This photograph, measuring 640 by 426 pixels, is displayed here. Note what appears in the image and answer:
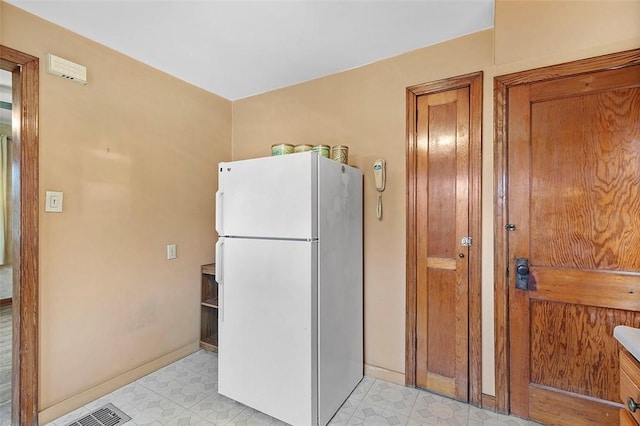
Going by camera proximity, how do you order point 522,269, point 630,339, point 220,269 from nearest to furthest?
point 630,339 → point 522,269 → point 220,269

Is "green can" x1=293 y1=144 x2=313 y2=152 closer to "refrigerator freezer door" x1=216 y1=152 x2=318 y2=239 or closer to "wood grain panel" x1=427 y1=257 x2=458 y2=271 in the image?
"refrigerator freezer door" x1=216 y1=152 x2=318 y2=239

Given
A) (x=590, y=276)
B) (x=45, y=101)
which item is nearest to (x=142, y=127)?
(x=45, y=101)

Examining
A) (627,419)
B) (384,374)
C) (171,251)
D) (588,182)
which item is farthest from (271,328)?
(588,182)

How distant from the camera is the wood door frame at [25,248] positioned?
1.70 metres

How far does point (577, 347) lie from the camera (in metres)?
1.67

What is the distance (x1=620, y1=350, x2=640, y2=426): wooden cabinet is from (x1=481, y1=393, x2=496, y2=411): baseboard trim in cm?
103

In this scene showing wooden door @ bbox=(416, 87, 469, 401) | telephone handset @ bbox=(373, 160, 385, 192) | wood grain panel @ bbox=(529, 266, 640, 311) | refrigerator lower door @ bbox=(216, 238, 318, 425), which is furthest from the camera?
telephone handset @ bbox=(373, 160, 385, 192)

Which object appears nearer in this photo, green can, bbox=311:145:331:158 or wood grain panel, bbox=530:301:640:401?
wood grain panel, bbox=530:301:640:401

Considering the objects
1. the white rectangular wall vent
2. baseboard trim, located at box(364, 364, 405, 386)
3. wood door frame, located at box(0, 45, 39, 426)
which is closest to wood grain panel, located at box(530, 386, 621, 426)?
baseboard trim, located at box(364, 364, 405, 386)

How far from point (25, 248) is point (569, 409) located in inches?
125

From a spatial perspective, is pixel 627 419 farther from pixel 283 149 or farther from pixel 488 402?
pixel 283 149

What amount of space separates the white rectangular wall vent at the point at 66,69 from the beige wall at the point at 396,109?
1305mm

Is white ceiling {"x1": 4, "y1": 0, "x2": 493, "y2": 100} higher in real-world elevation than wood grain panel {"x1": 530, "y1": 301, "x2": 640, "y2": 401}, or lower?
higher

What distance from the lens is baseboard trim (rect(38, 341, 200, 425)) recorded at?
180cm
